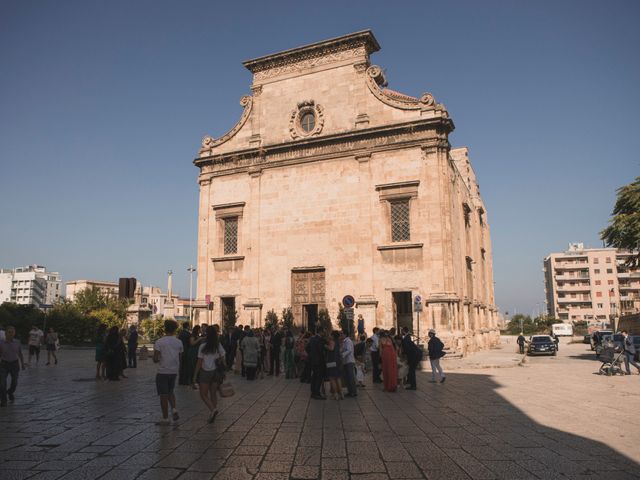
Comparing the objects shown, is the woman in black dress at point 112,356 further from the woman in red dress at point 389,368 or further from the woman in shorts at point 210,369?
the woman in red dress at point 389,368

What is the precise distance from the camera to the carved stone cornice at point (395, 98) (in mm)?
25219

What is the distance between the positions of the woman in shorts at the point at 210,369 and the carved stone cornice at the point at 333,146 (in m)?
18.7

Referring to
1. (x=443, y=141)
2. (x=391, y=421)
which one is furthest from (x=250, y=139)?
(x=391, y=421)

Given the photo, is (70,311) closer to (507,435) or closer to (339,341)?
(339,341)

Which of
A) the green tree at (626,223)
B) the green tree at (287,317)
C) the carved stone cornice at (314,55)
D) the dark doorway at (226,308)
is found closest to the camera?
the green tree at (626,223)

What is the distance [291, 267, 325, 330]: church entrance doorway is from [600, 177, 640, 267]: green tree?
46.0 feet

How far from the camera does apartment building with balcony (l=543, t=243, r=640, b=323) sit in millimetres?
91812

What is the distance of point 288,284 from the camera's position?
2702 centimetres

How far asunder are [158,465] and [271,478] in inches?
60.1

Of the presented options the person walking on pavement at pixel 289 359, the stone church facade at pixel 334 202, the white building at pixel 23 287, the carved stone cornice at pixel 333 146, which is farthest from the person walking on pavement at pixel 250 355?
the white building at pixel 23 287

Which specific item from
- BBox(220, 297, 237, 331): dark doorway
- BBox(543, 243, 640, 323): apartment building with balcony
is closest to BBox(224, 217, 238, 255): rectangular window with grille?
BBox(220, 297, 237, 331): dark doorway

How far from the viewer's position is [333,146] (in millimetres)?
27078

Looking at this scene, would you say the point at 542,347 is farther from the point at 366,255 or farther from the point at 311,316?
the point at 311,316

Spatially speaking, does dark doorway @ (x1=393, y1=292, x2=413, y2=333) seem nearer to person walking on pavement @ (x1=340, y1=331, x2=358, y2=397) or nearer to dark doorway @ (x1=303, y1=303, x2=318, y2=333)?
dark doorway @ (x1=303, y1=303, x2=318, y2=333)
